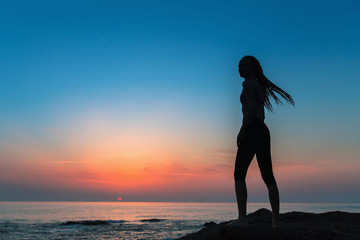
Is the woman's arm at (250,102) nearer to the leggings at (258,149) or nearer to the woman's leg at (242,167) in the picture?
the leggings at (258,149)

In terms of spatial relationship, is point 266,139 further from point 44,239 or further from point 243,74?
point 44,239

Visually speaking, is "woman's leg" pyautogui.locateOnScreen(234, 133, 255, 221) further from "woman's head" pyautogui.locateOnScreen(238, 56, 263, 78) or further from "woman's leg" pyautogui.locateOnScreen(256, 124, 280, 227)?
"woman's head" pyautogui.locateOnScreen(238, 56, 263, 78)

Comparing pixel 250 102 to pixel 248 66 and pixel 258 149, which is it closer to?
pixel 248 66

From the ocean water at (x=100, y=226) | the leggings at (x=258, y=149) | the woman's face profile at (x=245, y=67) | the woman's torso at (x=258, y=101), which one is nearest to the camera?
the leggings at (x=258, y=149)

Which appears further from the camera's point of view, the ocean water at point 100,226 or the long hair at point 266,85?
the ocean water at point 100,226

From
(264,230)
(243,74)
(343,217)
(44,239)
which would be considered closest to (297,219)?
(343,217)

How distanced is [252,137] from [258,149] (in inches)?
9.5

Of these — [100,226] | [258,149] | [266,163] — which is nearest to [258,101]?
[258,149]

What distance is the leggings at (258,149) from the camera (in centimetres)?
537

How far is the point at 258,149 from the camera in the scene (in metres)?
5.40

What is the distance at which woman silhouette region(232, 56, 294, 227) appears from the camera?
538cm

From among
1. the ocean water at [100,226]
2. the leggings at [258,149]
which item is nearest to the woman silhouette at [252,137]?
the leggings at [258,149]

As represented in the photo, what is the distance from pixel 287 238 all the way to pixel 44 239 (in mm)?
26513

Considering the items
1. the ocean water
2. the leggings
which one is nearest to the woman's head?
the leggings
